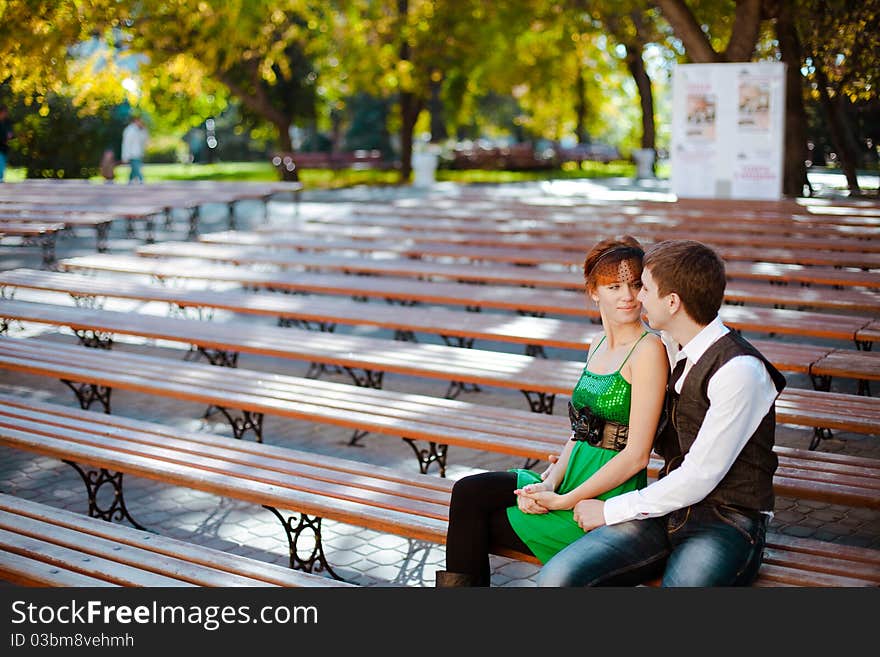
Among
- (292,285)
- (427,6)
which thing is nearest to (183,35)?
(427,6)

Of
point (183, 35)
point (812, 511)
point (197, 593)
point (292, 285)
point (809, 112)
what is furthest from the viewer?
point (183, 35)

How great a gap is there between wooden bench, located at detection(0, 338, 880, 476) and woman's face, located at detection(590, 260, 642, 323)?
1.28 m

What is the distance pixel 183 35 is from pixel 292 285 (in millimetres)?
12553

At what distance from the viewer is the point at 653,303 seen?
11.0ft

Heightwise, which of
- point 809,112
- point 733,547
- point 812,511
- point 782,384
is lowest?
point 812,511

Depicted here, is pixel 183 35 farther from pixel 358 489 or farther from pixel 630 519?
pixel 630 519

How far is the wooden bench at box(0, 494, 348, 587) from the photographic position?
3.92m

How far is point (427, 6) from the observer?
2773 cm

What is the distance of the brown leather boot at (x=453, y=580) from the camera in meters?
3.56

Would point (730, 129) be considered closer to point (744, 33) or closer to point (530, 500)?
point (744, 33)

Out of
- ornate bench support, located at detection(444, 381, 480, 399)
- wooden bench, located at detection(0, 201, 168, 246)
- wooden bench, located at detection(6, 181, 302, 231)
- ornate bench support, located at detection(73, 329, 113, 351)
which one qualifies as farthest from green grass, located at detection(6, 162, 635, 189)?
ornate bench support, located at detection(444, 381, 480, 399)

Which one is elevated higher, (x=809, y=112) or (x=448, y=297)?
(x=809, y=112)

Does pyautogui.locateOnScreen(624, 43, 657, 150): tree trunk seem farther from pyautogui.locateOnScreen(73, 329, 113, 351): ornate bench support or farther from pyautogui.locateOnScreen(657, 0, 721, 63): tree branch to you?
pyautogui.locateOnScreen(73, 329, 113, 351): ornate bench support

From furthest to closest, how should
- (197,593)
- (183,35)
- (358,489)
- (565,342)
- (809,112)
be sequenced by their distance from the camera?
(183,35) < (809,112) < (565,342) < (358,489) < (197,593)
